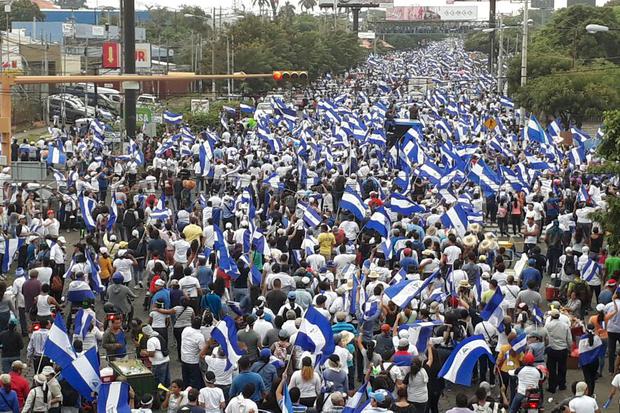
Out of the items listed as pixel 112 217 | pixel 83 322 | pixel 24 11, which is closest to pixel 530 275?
pixel 83 322

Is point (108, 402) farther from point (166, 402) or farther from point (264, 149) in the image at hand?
point (264, 149)

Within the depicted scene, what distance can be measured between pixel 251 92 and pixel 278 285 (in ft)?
182

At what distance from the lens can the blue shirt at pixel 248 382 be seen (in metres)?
12.8

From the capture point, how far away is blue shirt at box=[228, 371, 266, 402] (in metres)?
12.8

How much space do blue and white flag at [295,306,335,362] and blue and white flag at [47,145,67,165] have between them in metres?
19.1

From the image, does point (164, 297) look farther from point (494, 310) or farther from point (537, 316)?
point (537, 316)

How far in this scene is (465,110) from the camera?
54.2 m

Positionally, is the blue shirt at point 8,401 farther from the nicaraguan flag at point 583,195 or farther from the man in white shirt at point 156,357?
the nicaraguan flag at point 583,195

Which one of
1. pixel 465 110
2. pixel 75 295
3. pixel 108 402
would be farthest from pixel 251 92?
pixel 108 402

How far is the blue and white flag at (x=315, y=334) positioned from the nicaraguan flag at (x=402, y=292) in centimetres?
226

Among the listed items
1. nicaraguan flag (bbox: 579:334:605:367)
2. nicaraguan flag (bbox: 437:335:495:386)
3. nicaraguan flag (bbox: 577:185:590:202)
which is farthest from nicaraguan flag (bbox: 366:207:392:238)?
nicaraguan flag (bbox: 437:335:495:386)

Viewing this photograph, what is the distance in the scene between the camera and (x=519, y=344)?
578 inches

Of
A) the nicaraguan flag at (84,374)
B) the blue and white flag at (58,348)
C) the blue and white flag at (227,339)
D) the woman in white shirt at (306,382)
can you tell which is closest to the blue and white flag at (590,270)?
the blue and white flag at (227,339)

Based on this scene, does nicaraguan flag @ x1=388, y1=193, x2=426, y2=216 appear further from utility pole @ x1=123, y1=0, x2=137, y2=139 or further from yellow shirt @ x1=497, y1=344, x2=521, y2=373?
utility pole @ x1=123, y1=0, x2=137, y2=139
